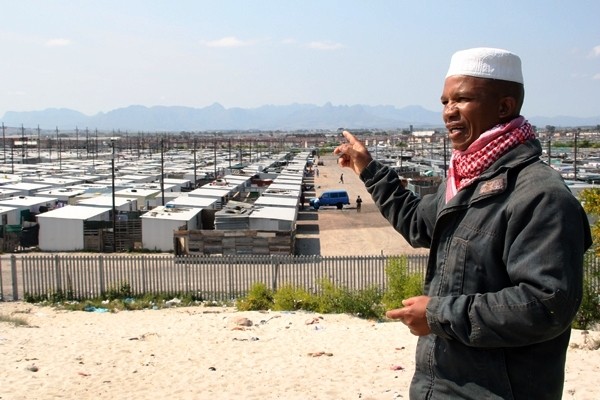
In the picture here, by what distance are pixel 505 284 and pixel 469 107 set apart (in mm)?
543

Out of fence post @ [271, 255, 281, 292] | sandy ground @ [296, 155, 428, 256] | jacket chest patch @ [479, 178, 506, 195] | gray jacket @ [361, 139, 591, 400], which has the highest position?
jacket chest patch @ [479, 178, 506, 195]

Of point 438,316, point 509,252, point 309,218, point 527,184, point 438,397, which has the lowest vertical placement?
point 309,218

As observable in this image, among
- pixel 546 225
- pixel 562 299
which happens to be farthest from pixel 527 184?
pixel 562 299

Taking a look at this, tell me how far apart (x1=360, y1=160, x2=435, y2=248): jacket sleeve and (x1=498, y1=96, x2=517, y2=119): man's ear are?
0.48m

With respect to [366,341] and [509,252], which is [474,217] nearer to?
[509,252]

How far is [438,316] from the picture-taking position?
6.25 feet

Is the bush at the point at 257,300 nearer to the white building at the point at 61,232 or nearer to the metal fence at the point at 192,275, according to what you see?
the metal fence at the point at 192,275

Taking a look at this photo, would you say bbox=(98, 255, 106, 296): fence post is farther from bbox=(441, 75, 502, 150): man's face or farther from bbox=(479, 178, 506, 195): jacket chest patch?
bbox=(479, 178, 506, 195): jacket chest patch

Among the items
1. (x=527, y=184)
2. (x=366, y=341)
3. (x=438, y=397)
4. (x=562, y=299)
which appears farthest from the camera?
(x=366, y=341)

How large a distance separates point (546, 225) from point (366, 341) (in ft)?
27.6

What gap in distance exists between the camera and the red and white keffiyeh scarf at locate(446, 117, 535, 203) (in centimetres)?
198

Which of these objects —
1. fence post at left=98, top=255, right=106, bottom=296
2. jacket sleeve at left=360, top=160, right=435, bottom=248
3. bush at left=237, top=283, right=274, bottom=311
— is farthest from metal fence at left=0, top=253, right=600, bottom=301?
jacket sleeve at left=360, top=160, right=435, bottom=248

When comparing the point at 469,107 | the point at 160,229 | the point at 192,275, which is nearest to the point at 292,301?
the point at 192,275

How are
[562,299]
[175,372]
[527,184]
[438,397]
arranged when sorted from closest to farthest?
[562,299], [527,184], [438,397], [175,372]
